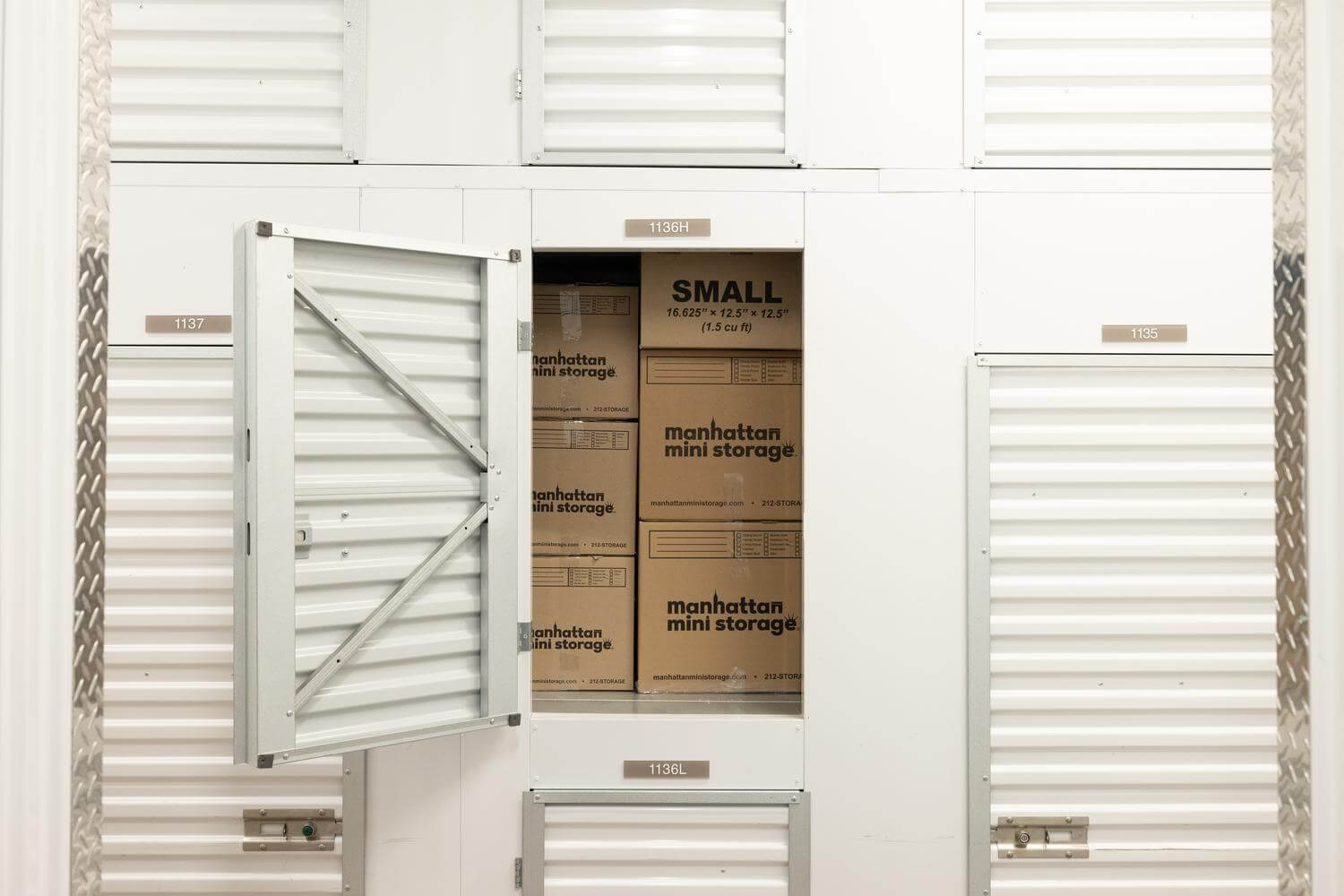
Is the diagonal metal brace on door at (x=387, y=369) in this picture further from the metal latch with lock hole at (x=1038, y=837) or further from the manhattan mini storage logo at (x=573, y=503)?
the metal latch with lock hole at (x=1038, y=837)

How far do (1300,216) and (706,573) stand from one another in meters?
2.31

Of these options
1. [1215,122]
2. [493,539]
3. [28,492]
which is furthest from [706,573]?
[28,492]

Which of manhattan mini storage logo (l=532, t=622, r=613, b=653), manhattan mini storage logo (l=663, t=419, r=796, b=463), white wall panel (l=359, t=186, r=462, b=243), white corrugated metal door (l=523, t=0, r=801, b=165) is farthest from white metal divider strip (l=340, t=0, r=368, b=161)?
manhattan mini storage logo (l=532, t=622, r=613, b=653)

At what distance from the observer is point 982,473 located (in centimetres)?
266

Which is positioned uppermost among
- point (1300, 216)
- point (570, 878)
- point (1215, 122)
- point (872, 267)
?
point (1215, 122)

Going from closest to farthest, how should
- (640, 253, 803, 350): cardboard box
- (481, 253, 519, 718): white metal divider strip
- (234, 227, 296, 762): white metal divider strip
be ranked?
(234, 227, 296, 762): white metal divider strip < (481, 253, 519, 718): white metal divider strip < (640, 253, 803, 350): cardboard box

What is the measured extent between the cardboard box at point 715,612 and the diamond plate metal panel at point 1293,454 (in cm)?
217

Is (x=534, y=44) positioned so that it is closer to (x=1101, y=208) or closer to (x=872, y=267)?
(x=872, y=267)

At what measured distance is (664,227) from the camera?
105 inches

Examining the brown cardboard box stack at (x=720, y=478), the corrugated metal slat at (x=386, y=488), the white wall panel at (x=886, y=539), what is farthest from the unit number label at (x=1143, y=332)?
the corrugated metal slat at (x=386, y=488)

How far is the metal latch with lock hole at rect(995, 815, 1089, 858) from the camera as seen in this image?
2.65 meters

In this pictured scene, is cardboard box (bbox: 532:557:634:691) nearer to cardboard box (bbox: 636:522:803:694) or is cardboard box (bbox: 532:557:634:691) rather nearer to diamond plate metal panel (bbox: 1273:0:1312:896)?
cardboard box (bbox: 636:522:803:694)

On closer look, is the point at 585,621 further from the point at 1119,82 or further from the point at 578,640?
the point at 1119,82

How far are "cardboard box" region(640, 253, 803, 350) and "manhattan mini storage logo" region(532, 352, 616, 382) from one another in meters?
0.19
